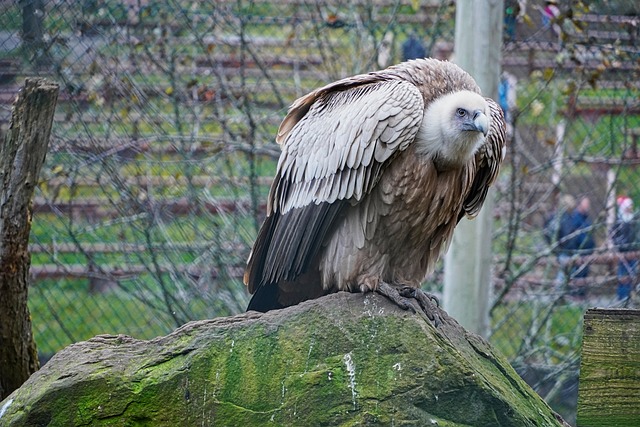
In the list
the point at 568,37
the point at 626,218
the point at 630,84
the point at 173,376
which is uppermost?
the point at 568,37

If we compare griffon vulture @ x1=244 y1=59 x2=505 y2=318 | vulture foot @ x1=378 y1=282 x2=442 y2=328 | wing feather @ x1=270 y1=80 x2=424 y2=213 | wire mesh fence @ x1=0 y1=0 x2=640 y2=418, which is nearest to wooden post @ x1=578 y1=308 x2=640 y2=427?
vulture foot @ x1=378 y1=282 x2=442 y2=328

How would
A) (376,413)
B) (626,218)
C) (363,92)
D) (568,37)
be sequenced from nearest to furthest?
(376,413) < (363,92) < (568,37) < (626,218)

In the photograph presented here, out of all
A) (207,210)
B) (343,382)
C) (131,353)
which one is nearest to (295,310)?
(343,382)

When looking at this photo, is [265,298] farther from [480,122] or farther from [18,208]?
[480,122]

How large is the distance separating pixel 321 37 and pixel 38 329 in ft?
11.5

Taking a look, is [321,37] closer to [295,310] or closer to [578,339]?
[578,339]

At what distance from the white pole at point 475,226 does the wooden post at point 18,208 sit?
2.61 meters

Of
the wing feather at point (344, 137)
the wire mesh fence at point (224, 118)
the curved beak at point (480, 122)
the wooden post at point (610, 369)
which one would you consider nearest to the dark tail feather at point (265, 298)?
the wing feather at point (344, 137)

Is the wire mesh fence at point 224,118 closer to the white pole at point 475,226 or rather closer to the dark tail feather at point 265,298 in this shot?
the white pole at point 475,226

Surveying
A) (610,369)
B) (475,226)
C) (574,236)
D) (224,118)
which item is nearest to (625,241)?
(574,236)

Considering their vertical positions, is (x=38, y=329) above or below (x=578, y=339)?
Answer: above

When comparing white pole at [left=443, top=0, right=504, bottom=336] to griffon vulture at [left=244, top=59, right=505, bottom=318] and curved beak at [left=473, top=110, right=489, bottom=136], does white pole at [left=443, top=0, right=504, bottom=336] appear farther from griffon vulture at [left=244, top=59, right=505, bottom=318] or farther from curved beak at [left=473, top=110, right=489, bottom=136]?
curved beak at [left=473, top=110, right=489, bottom=136]

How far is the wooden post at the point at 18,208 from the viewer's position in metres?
3.92

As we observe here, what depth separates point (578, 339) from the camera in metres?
7.27
